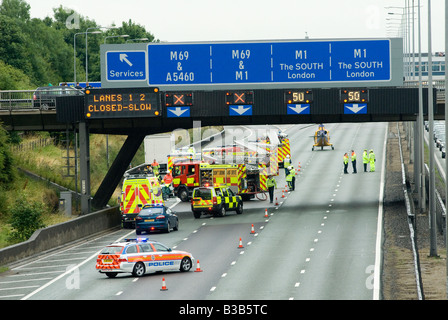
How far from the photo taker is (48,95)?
55.1m

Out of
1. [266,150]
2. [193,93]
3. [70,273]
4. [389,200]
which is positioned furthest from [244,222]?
[266,150]

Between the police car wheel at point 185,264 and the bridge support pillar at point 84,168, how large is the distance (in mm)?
16580

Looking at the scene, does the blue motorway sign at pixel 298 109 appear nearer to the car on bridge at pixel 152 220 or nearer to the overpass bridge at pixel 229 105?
the overpass bridge at pixel 229 105

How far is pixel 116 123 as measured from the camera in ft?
173

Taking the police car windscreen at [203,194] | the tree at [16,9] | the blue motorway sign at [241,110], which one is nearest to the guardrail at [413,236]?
the blue motorway sign at [241,110]

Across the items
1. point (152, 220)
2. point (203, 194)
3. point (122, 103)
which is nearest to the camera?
point (152, 220)

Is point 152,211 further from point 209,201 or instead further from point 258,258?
point 258,258

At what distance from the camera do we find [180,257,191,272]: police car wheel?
33719 millimetres

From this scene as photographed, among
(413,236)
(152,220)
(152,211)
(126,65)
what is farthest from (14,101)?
(413,236)

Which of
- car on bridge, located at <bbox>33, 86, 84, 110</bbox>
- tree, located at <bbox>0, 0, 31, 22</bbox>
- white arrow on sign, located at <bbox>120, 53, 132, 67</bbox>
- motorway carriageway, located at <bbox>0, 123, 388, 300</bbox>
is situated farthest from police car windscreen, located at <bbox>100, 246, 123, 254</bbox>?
tree, located at <bbox>0, 0, 31, 22</bbox>

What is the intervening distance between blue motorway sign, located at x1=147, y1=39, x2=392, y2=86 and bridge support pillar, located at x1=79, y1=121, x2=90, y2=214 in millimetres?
5276

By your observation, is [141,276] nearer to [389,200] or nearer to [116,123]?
[116,123]

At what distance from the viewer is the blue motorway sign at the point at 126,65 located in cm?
5109

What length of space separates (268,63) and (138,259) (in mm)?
20153
